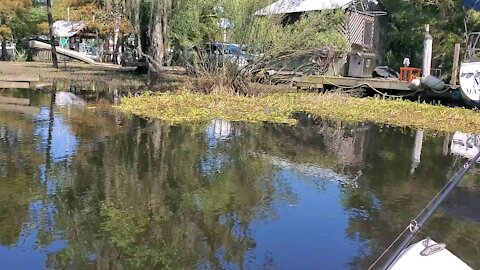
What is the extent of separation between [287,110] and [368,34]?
1711 cm

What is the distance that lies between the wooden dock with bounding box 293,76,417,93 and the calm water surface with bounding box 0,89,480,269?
748cm

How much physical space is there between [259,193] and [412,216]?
179 cm

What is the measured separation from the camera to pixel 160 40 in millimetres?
20156

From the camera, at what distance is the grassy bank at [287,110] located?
40.7ft

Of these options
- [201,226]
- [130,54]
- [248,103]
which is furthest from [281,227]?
[130,54]

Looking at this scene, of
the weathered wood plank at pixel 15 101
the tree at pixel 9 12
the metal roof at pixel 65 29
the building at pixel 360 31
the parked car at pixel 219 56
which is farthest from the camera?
the metal roof at pixel 65 29

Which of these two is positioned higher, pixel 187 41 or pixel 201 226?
pixel 187 41

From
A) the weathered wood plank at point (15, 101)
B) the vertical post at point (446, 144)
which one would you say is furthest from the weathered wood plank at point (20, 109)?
the vertical post at point (446, 144)

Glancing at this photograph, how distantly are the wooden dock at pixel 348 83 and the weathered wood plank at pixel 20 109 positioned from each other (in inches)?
410

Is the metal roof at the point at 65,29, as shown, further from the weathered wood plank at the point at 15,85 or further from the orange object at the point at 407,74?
the orange object at the point at 407,74

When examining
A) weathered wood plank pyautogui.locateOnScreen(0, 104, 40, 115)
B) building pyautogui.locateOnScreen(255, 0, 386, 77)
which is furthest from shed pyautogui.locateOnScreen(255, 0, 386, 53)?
weathered wood plank pyautogui.locateOnScreen(0, 104, 40, 115)

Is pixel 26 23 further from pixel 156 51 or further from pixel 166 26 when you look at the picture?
pixel 166 26

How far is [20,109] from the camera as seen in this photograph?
12.4m

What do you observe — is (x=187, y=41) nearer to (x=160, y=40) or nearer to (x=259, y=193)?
(x=160, y=40)
